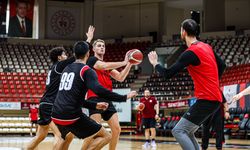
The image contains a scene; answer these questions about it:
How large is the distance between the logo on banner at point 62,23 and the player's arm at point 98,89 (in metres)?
31.4

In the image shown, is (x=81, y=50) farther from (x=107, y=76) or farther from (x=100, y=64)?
(x=107, y=76)

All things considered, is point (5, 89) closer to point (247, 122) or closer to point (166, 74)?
point (247, 122)

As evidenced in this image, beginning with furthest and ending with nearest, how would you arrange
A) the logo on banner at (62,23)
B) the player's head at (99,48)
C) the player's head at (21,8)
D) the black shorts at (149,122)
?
the logo on banner at (62,23), the player's head at (21,8), the black shorts at (149,122), the player's head at (99,48)

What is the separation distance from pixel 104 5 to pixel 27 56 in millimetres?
8296

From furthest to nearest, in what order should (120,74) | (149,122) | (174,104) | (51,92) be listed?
(174,104), (149,122), (120,74), (51,92)

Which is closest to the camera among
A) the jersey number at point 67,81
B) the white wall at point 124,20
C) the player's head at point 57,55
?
the jersey number at point 67,81

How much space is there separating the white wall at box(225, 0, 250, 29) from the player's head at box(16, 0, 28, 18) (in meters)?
15.1

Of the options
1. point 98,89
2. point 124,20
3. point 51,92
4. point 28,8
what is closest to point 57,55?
point 51,92

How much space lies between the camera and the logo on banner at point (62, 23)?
3734 cm

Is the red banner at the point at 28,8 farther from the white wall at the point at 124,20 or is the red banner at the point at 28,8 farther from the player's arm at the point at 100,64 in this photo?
the player's arm at the point at 100,64

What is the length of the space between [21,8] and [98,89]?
97.2 feet

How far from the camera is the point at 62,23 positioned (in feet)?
123

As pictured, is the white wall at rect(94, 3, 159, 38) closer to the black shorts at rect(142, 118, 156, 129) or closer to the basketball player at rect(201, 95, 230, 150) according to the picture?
the black shorts at rect(142, 118, 156, 129)

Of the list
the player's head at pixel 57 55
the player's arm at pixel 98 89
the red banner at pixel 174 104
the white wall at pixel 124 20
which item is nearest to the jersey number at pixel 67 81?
the player's arm at pixel 98 89
